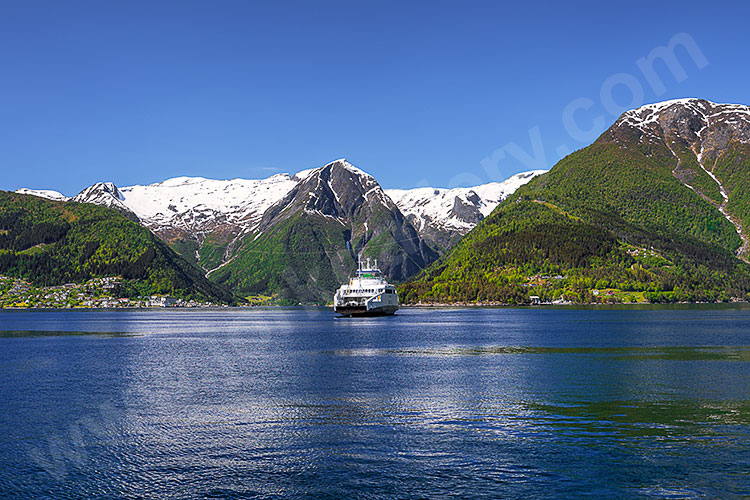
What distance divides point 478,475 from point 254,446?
50.4ft

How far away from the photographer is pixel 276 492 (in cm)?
3359

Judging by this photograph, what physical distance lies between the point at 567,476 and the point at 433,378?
3792 cm

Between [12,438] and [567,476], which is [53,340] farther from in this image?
[567,476]

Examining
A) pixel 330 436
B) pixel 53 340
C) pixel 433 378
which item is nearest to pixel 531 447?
pixel 330 436

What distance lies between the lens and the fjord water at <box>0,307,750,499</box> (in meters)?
34.8

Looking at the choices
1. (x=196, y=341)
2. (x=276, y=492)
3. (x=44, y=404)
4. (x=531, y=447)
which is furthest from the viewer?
(x=196, y=341)

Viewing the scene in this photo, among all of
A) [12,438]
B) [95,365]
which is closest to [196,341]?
[95,365]

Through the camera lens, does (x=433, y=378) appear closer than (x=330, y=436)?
No

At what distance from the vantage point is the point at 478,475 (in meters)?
35.8

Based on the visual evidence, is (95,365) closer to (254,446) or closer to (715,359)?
(254,446)

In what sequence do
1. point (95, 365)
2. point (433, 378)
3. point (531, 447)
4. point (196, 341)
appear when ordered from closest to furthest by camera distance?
point (531, 447)
point (433, 378)
point (95, 365)
point (196, 341)

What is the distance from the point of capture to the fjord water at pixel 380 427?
1371 inches

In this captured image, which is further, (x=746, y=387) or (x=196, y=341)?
(x=196, y=341)

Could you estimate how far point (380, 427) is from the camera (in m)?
47.6
